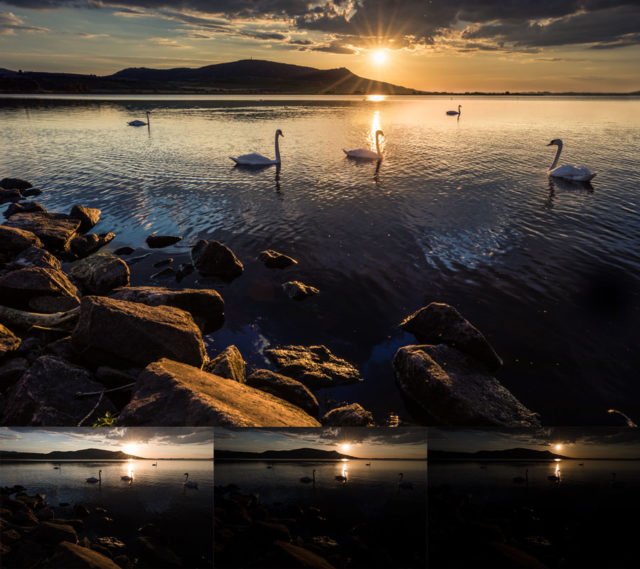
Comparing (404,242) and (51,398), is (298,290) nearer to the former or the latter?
(404,242)

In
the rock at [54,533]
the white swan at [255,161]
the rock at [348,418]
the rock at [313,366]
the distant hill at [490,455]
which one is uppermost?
the white swan at [255,161]

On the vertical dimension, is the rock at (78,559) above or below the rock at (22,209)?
below

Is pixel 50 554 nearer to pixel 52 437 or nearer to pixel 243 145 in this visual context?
pixel 52 437

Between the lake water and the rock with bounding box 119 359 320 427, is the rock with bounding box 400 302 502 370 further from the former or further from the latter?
the rock with bounding box 119 359 320 427

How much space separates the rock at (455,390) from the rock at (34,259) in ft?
28.3

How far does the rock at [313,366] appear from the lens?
7.09 m

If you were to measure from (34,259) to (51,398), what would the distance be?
682 centimetres

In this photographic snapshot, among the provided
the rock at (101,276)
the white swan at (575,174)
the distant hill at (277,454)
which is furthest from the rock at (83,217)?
the white swan at (575,174)

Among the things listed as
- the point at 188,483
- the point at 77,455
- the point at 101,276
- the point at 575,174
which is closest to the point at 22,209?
the point at 101,276

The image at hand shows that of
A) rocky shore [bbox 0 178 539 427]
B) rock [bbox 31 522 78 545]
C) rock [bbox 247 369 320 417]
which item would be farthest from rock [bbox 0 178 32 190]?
rock [bbox 31 522 78 545]

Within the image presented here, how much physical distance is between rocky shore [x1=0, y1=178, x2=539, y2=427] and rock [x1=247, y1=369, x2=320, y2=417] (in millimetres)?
14

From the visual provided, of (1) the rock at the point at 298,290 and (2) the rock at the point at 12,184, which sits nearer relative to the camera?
(1) the rock at the point at 298,290

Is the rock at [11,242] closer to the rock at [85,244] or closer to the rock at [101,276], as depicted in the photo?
the rock at [85,244]

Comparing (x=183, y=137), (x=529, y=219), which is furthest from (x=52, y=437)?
(x=183, y=137)
